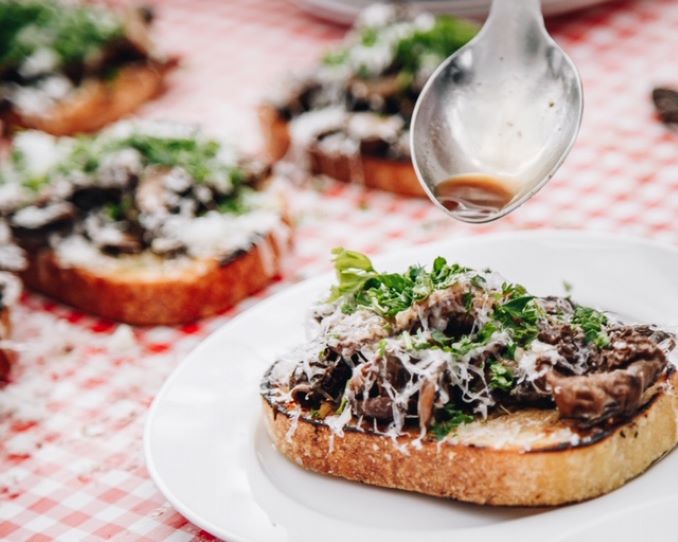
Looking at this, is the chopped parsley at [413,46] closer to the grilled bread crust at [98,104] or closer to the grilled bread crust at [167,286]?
the grilled bread crust at [167,286]

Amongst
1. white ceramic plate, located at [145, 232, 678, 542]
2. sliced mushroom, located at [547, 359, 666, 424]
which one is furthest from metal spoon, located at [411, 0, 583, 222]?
sliced mushroom, located at [547, 359, 666, 424]

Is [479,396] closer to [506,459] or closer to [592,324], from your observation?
[506,459]

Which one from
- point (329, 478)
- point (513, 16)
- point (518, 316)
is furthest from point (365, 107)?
point (329, 478)

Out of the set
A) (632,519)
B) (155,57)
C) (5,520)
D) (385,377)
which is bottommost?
(5,520)

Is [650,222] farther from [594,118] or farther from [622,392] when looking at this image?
[622,392]

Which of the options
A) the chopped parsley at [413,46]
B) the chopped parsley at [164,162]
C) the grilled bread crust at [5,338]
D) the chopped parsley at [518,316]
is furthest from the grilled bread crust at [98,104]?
the chopped parsley at [518,316]

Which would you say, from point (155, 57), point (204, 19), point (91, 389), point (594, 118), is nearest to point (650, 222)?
point (594, 118)

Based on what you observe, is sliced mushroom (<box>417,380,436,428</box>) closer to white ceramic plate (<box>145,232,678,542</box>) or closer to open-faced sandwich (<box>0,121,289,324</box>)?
white ceramic plate (<box>145,232,678,542</box>)
